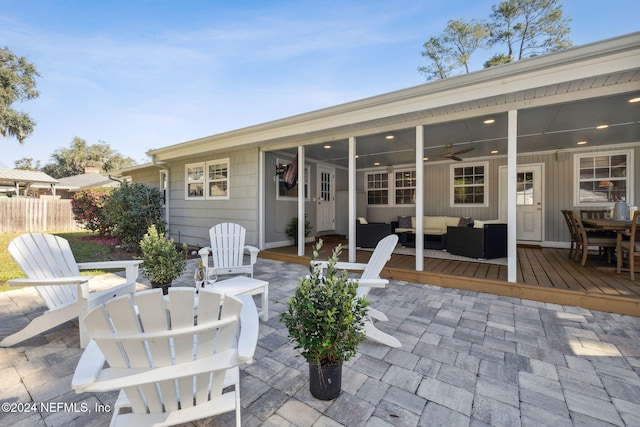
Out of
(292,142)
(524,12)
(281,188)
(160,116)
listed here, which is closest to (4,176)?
(160,116)

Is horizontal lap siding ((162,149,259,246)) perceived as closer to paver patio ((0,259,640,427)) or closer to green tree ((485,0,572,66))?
paver patio ((0,259,640,427))

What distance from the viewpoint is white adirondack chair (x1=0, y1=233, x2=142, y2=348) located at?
2.21m

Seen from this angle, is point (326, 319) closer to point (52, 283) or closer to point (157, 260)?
point (52, 283)

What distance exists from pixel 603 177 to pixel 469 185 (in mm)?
2687

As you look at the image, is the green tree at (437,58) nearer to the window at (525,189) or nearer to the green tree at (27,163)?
the window at (525,189)

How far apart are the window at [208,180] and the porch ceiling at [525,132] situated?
1.83m

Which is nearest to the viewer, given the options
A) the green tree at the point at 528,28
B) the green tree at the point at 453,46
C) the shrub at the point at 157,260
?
the shrub at the point at 157,260

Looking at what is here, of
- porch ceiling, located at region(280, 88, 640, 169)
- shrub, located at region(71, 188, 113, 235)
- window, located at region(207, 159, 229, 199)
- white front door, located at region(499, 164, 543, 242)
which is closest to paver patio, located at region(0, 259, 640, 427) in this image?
porch ceiling, located at region(280, 88, 640, 169)

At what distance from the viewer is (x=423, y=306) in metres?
3.25

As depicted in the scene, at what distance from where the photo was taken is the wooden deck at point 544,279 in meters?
3.12

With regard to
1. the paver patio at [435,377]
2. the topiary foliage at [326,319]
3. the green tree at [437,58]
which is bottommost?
the paver patio at [435,377]

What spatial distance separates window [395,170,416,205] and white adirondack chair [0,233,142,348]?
773 cm

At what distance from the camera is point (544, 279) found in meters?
3.77

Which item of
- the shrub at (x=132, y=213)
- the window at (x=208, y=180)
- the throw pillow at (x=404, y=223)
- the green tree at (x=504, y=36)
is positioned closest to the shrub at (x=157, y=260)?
the window at (x=208, y=180)
